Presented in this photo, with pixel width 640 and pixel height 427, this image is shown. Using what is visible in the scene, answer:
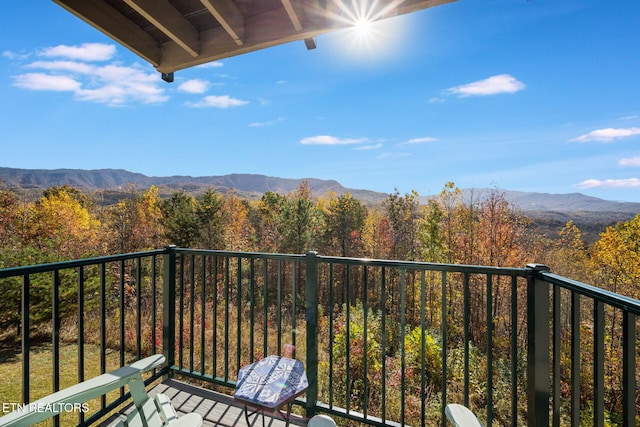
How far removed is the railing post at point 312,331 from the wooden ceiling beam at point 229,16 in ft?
4.56

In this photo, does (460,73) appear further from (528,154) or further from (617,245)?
(528,154)

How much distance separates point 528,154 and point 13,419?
45973 millimetres

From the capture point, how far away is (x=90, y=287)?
25.6 ft

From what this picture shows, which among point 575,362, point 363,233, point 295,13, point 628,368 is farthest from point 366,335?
point 363,233

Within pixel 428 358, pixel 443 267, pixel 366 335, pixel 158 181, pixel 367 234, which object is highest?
Result: pixel 158 181

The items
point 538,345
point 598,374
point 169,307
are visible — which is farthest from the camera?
point 169,307

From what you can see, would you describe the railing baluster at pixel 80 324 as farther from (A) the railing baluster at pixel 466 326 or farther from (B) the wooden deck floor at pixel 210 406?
(A) the railing baluster at pixel 466 326

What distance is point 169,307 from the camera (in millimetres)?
2529

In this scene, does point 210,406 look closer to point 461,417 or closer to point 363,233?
point 461,417

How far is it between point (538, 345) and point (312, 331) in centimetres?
127

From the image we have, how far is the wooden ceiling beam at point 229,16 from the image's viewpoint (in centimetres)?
147

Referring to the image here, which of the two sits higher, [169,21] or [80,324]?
[169,21]

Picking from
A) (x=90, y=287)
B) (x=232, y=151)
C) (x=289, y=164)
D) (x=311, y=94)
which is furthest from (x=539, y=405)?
(x=289, y=164)

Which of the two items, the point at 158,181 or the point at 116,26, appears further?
the point at 158,181
